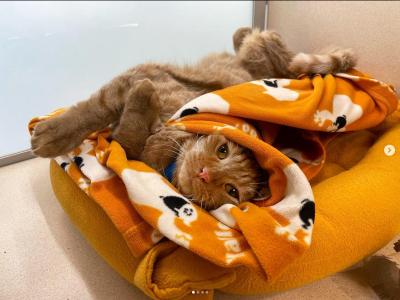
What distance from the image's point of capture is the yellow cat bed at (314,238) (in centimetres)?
90

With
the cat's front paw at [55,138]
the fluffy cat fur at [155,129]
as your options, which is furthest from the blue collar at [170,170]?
the cat's front paw at [55,138]

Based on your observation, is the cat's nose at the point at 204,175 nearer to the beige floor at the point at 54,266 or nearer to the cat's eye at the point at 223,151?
the cat's eye at the point at 223,151

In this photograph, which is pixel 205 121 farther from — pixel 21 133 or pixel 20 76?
pixel 20 76

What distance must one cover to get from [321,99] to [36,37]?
151cm

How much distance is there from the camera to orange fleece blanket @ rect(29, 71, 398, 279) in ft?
2.92

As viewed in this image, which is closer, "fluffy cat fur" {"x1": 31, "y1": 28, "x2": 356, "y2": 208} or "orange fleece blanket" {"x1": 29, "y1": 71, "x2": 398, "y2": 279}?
"orange fleece blanket" {"x1": 29, "y1": 71, "x2": 398, "y2": 279}

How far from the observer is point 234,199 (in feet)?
3.57

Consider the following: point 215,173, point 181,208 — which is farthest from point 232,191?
point 181,208

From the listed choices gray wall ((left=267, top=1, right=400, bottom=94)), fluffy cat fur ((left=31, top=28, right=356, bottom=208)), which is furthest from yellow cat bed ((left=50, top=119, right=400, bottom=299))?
gray wall ((left=267, top=1, right=400, bottom=94))

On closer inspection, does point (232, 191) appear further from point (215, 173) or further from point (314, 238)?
point (314, 238)

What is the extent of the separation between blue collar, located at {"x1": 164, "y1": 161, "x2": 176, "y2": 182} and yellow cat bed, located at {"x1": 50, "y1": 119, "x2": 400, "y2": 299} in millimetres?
234

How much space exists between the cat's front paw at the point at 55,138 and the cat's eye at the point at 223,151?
428 millimetres

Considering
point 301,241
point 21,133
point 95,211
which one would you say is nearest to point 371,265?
point 301,241

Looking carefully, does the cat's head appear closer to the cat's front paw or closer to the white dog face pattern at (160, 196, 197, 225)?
the white dog face pattern at (160, 196, 197, 225)
